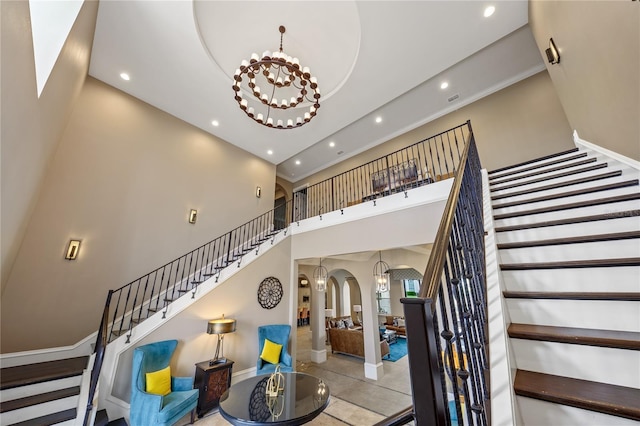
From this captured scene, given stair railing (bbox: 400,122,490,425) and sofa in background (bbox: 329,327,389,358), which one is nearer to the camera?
stair railing (bbox: 400,122,490,425)

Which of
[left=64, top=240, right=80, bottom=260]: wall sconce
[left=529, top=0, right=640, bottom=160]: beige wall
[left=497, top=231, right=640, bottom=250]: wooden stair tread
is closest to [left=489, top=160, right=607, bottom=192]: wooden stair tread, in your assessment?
[left=529, top=0, right=640, bottom=160]: beige wall

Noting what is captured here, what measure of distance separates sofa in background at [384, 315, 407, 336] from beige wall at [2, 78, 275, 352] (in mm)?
7959

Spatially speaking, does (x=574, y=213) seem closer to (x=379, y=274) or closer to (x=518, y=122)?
(x=518, y=122)

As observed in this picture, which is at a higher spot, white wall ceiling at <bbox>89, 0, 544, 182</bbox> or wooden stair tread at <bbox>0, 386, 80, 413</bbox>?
white wall ceiling at <bbox>89, 0, 544, 182</bbox>

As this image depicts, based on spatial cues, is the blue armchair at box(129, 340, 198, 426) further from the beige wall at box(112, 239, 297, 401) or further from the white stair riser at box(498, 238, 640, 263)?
the white stair riser at box(498, 238, 640, 263)

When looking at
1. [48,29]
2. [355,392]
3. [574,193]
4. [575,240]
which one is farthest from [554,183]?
[48,29]

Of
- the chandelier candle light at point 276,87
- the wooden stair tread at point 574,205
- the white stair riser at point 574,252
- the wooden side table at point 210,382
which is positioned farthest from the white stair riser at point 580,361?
the wooden side table at point 210,382

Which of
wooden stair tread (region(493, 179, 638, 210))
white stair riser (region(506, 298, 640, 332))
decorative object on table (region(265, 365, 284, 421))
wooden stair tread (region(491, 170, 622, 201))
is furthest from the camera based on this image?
decorative object on table (region(265, 365, 284, 421))

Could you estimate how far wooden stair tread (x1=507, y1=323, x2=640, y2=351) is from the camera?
3.72ft

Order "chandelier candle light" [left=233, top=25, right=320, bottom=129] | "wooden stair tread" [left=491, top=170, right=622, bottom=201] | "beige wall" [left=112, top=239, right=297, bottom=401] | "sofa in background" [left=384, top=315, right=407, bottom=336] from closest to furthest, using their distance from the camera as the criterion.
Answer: "wooden stair tread" [left=491, top=170, right=622, bottom=201], "chandelier candle light" [left=233, top=25, right=320, bottom=129], "beige wall" [left=112, top=239, right=297, bottom=401], "sofa in background" [left=384, top=315, right=407, bottom=336]

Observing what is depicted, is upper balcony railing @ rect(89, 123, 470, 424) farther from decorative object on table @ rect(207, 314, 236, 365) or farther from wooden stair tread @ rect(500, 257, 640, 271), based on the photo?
wooden stair tread @ rect(500, 257, 640, 271)

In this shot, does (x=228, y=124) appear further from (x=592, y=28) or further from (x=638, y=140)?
(x=638, y=140)

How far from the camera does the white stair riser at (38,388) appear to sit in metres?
2.66

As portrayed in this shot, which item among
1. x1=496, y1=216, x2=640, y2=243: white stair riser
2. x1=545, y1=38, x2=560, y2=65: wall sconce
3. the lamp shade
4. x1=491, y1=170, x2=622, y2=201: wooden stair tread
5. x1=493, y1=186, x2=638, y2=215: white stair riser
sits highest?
x1=545, y1=38, x2=560, y2=65: wall sconce
